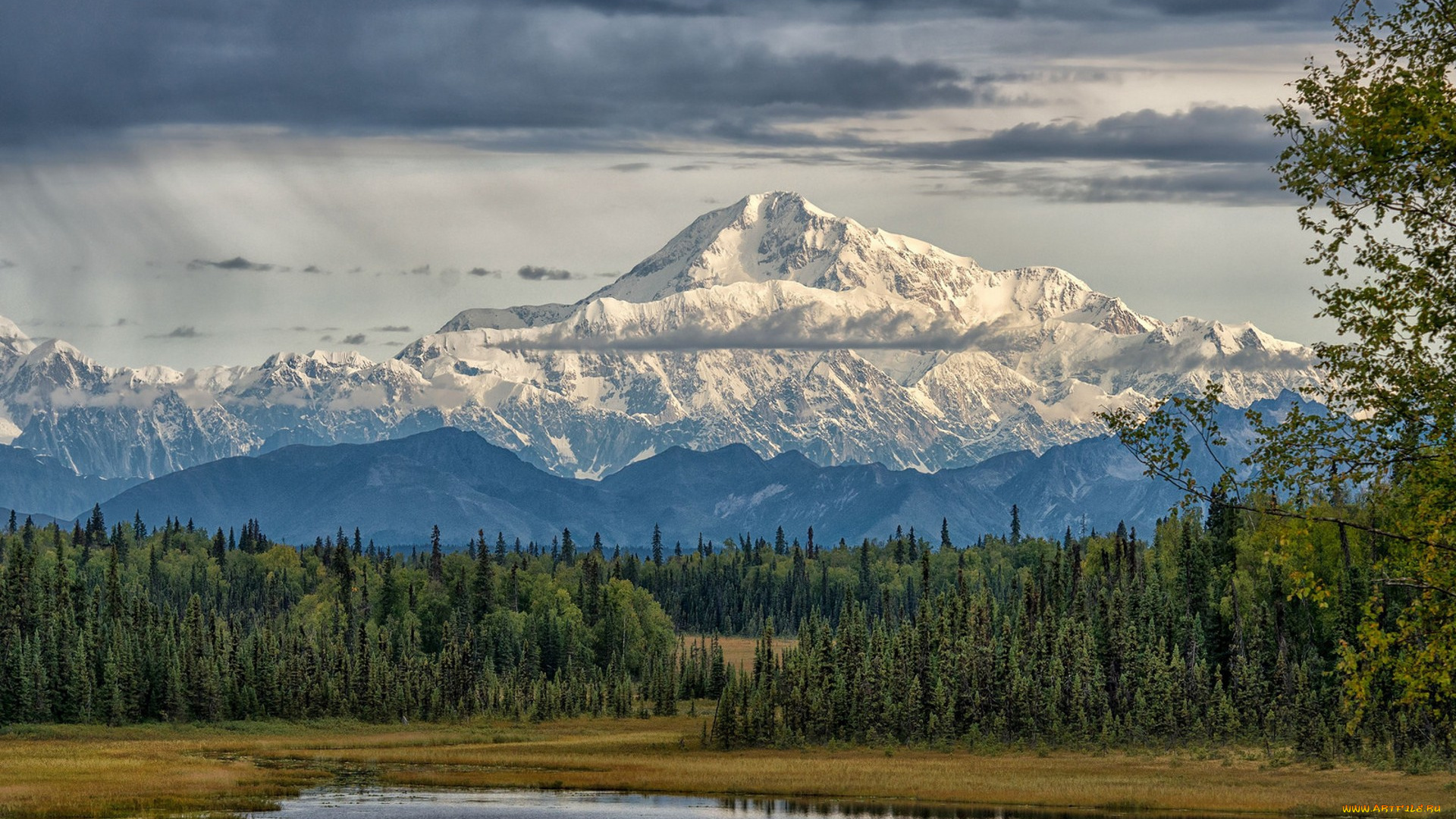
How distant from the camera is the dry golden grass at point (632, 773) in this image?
97.4 metres

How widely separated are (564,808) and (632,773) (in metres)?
23.9

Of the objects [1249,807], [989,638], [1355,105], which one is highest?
[1355,105]

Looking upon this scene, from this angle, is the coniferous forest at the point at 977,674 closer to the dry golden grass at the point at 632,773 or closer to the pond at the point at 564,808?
the dry golden grass at the point at 632,773

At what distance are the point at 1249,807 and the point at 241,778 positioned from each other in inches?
2670

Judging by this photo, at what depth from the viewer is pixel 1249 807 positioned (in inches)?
3661

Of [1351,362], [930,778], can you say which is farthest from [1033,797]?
[1351,362]

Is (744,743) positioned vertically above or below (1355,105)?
below

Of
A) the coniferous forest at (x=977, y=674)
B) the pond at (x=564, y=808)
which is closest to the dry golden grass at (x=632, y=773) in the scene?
the pond at (x=564, y=808)

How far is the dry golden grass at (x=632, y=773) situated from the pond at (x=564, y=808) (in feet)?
13.2

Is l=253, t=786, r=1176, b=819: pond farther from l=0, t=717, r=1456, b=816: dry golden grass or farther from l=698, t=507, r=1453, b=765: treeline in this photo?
l=698, t=507, r=1453, b=765: treeline

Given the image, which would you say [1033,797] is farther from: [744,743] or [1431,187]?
[1431,187]

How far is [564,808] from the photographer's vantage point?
99.6m

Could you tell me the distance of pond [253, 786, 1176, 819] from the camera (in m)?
93.4

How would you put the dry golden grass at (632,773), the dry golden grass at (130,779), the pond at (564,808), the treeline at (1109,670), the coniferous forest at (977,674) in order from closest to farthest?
1. the pond at (564,808)
2. the dry golden grass at (130,779)
3. the dry golden grass at (632,773)
4. the coniferous forest at (977,674)
5. the treeline at (1109,670)
